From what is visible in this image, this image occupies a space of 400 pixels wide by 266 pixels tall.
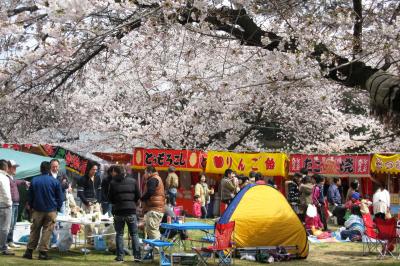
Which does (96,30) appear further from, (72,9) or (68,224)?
(68,224)

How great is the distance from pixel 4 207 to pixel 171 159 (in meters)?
12.6

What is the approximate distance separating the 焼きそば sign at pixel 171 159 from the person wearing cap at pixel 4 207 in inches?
476

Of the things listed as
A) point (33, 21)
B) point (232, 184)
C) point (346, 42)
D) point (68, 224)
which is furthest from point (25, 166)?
point (346, 42)

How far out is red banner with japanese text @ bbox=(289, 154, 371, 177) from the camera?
22.8 meters

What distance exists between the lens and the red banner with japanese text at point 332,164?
22766 millimetres

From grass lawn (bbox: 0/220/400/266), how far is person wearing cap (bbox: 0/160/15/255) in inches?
13.0

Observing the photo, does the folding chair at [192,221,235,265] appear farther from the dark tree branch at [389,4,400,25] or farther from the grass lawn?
the dark tree branch at [389,4,400,25]

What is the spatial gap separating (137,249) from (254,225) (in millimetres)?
2347

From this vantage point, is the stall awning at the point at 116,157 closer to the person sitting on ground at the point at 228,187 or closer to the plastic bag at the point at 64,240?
the person sitting on ground at the point at 228,187

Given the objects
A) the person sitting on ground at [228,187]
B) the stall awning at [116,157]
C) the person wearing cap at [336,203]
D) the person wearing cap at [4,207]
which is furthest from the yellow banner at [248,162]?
the person wearing cap at [4,207]

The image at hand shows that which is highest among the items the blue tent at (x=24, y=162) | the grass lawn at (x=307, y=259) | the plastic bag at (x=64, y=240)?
the blue tent at (x=24, y=162)

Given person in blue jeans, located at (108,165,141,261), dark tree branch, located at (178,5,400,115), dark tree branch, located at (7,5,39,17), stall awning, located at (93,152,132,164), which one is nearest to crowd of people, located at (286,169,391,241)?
person in blue jeans, located at (108,165,141,261)

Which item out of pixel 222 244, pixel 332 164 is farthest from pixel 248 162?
pixel 222 244

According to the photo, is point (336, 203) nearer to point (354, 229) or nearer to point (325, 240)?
point (354, 229)
